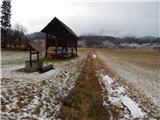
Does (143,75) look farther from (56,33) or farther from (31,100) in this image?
(56,33)

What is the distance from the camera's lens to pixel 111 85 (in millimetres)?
19641

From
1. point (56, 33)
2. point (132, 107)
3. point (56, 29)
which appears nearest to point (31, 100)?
point (132, 107)

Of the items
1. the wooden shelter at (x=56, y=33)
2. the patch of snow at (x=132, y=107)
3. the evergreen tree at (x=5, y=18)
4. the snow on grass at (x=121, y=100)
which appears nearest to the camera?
the patch of snow at (x=132, y=107)

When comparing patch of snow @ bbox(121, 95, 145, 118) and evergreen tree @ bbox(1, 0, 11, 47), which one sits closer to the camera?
patch of snow @ bbox(121, 95, 145, 118)

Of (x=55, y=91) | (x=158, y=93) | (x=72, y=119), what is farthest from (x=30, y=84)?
(x=158, y=93)

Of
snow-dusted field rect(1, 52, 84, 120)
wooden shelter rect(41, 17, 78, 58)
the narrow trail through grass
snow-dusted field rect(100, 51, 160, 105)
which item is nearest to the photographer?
snow-dusted field rect(1, 52, 84, 120)

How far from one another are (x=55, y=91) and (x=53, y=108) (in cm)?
299

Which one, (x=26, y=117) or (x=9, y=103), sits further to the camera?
(x=9, y=103)

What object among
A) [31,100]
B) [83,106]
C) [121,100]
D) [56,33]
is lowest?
[121,100]

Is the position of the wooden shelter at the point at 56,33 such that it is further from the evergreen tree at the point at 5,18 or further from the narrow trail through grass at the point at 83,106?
the evergreen tree at the point at 5,18

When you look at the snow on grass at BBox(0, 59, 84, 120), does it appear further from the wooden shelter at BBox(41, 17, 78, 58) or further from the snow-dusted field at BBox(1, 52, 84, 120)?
the wooden shelter at BBox(41, 17, 78, 58)

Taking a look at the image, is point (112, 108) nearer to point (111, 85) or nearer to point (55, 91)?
point (55, 91)

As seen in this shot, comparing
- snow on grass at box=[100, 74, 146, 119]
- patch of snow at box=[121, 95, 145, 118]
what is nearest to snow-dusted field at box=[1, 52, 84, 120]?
snow on grass at box=[100, 74, 146, 119]

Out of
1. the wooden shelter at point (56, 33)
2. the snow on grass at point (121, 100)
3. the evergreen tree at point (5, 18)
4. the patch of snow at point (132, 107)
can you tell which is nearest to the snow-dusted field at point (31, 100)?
the snow on grass at point (121, 100)
